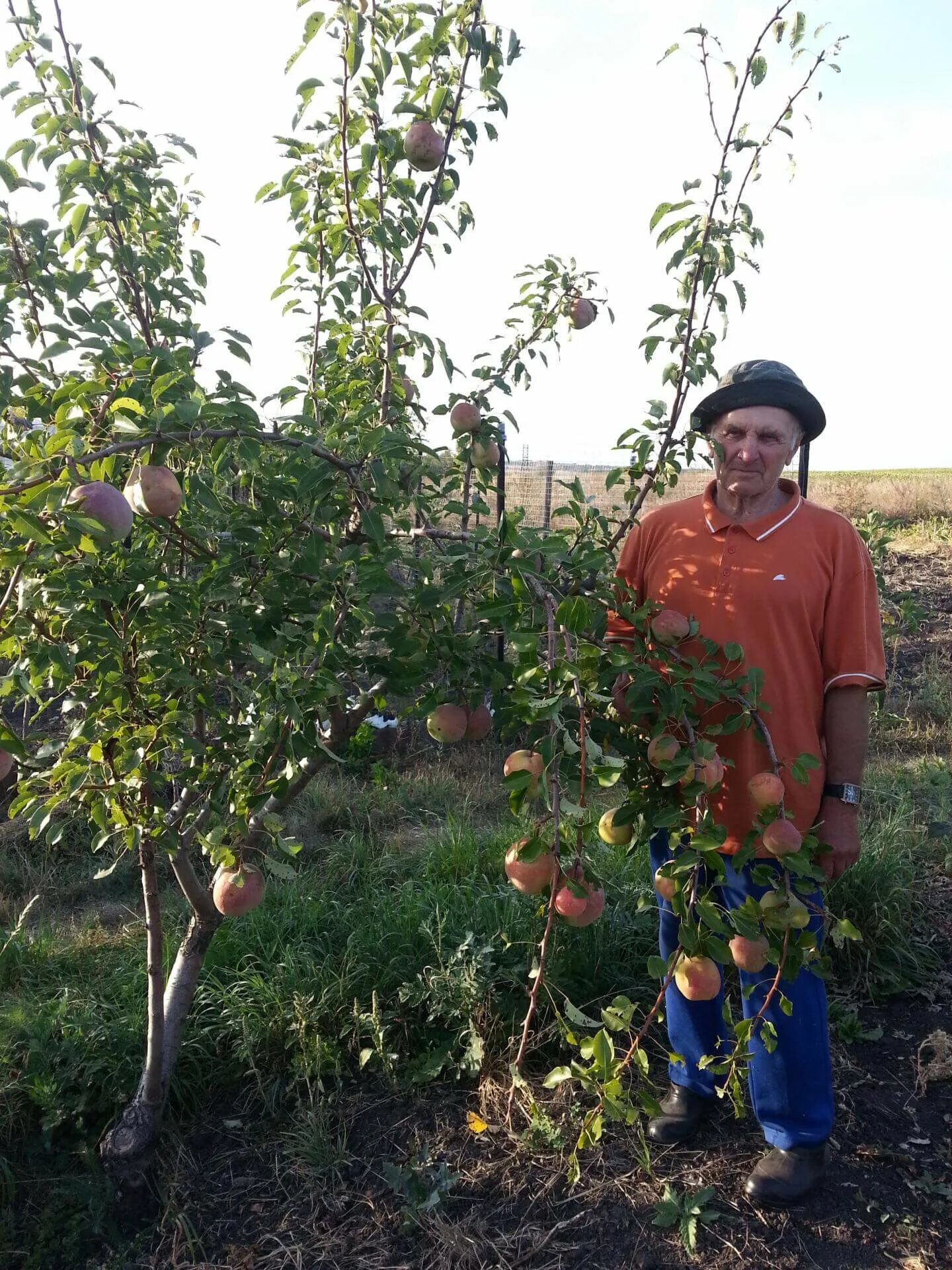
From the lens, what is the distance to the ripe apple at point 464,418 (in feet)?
8.22

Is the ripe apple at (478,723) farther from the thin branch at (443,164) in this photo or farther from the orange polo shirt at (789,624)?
the thin branch at (443,164)

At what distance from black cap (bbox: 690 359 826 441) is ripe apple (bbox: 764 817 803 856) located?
998mm

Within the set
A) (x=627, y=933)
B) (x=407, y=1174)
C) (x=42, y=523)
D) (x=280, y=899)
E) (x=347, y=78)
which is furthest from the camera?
(x=280, y=899)

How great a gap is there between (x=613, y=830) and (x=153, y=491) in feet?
3.97

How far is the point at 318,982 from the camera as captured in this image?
2.86 meters

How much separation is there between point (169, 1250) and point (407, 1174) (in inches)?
24.0

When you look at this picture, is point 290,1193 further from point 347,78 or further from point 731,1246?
point 347,78

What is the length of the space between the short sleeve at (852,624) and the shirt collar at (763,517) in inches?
5.7

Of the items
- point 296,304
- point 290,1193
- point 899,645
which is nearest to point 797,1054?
point 290,1193

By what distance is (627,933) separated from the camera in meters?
3.07

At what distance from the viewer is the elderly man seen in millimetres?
2223

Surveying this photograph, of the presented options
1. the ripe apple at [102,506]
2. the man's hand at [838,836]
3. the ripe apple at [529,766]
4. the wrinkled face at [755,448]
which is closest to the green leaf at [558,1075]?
the ripe apple at [529,766]

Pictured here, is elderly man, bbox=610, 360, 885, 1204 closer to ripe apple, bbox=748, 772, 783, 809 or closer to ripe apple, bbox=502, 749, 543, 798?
ripe apple, bbox=748, 772, 783, 809

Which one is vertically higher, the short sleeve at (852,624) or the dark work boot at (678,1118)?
the short sleeve at (852,624)
